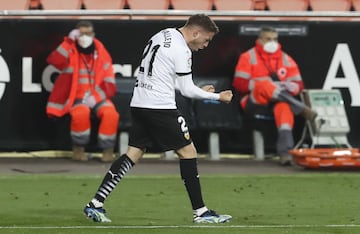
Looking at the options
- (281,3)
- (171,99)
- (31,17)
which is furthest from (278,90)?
(171,99)

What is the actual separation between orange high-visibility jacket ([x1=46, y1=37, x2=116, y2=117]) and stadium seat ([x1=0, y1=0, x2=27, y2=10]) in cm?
164

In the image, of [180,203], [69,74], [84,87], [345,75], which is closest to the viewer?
[180,203]

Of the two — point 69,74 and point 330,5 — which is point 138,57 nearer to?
point 69,74

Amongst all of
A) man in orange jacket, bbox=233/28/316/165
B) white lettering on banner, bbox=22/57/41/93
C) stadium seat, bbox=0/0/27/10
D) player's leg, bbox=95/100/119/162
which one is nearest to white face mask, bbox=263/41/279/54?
man in orange jacket, bbox=233/28/316/165

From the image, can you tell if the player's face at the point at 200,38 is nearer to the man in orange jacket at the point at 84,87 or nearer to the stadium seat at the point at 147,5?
the man in orange jacket at the point at 84,87

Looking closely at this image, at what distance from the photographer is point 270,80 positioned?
706 inches

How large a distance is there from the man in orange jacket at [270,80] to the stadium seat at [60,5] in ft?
9.86

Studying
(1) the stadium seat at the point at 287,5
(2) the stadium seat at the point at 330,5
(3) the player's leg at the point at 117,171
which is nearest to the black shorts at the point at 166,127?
(3) the player's leg at the point at 117,171

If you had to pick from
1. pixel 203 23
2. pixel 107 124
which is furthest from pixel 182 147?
pixel 107 124

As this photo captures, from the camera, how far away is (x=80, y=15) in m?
18.3

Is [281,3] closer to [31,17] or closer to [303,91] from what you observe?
[303,91]

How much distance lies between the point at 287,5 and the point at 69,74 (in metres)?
4.21

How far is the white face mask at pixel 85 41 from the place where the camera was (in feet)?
58.1

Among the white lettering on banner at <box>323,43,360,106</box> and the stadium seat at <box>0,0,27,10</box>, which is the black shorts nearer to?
the white lettering on banner at <box>323,43,360,106</box>
